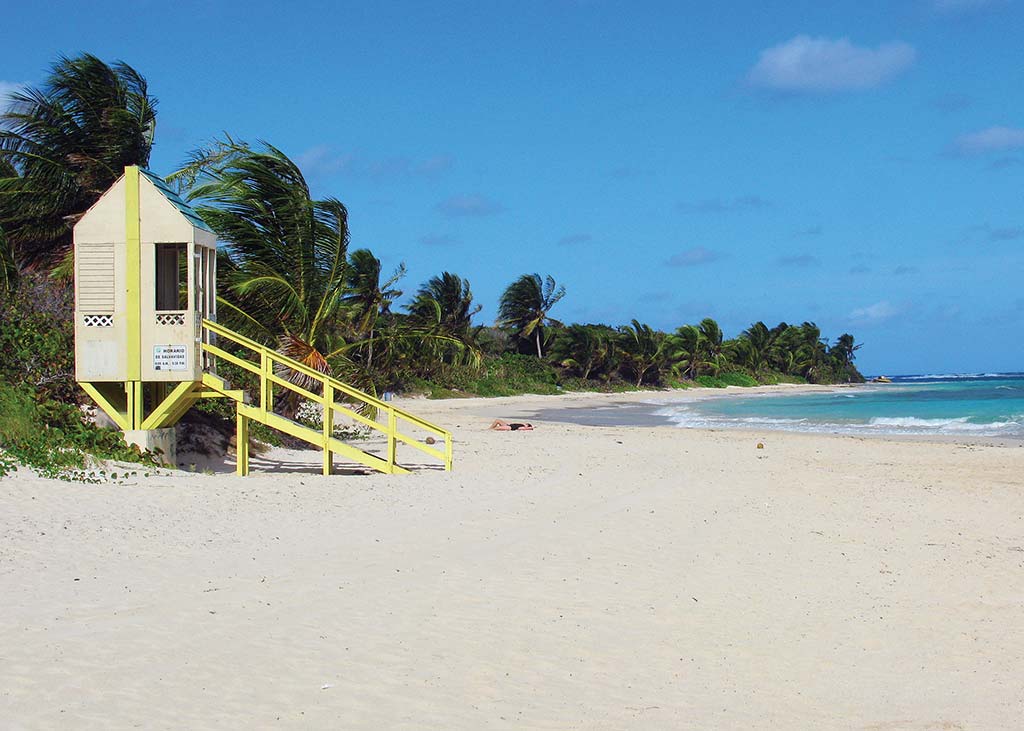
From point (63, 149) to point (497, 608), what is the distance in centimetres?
1536

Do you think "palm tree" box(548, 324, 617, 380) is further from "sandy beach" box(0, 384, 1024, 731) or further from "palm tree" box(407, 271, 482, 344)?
"sandy beach" box(0, 384, 1024, 731)

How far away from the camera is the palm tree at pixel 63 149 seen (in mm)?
17797

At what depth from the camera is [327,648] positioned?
5754mm

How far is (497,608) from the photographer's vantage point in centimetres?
688

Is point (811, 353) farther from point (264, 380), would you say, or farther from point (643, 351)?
point (264, 380)

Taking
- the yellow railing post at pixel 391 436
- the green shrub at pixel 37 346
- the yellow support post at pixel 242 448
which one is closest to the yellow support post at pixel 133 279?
the yellow support post at pixel 242 448

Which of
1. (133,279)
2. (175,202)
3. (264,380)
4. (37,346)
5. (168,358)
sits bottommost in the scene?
(264,380)

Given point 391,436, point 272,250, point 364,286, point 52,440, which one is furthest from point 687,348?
Result: point 52,440

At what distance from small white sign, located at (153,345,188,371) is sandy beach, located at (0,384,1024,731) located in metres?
1.68

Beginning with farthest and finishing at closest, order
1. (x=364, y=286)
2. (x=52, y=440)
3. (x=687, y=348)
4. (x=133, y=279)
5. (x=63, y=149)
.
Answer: (x=687, y=348) < (x=364, y=286) < (x=63, y=149) < (x=133, y=279) < (x=52, y=440)

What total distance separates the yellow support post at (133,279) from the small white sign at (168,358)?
23 cm

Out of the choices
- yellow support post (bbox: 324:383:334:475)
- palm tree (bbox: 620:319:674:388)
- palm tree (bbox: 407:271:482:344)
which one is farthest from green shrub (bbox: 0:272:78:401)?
palm tree (bbox: 620:319:674:388)

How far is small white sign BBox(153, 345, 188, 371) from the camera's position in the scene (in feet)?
45.0

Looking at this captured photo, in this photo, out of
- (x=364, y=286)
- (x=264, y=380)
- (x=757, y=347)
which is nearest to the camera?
(x=264, y=380)
